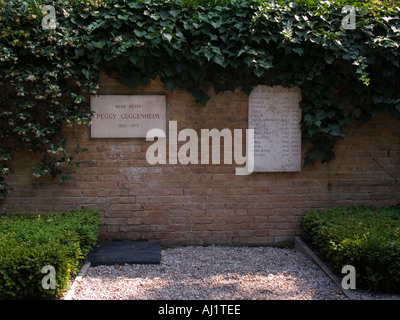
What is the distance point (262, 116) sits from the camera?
4855 mm

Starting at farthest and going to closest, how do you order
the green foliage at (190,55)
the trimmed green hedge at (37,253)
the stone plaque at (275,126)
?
the stone plaque at (275,126), the green foliage at (190,55), the trimmed green hedge at (37,253)

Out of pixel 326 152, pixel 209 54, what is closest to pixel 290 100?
pixel 326 152

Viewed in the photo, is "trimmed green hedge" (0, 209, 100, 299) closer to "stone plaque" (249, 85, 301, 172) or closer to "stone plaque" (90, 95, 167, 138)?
"stone plaque" (90, 95, 167, 138)

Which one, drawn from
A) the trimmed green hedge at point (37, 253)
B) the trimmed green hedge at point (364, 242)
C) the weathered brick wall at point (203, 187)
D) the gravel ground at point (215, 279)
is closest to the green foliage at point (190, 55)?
the weathered brick wall at point (203, 187)

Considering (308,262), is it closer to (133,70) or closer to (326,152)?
(326,152)

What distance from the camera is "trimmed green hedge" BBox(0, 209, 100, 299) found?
10.2 feet

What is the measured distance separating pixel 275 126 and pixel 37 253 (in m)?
3.21

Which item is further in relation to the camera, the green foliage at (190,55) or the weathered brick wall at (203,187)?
the weathered brick wall at (203,187)

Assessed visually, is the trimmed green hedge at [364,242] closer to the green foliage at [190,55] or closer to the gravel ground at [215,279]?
the gravel ground at [215,279]

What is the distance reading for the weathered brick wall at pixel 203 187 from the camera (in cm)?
476

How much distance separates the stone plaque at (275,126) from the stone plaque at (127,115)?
123cm

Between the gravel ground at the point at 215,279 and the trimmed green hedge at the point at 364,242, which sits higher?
the trimmed green hedge at the point at 364,242

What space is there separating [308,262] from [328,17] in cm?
302

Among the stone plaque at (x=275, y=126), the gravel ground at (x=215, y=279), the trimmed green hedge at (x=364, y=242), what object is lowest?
the gravel ground at (x=215, y=279)
